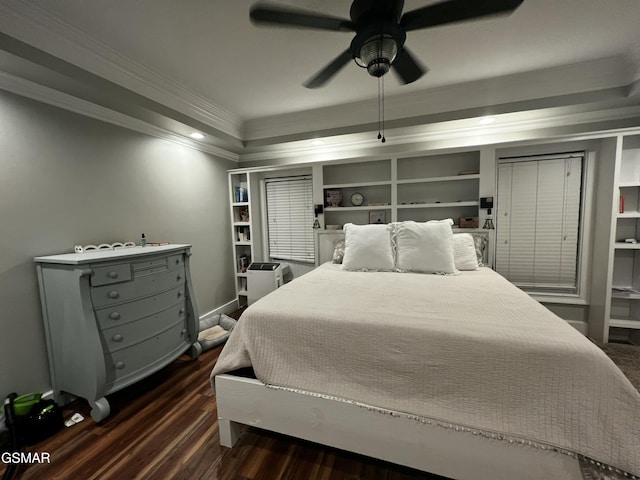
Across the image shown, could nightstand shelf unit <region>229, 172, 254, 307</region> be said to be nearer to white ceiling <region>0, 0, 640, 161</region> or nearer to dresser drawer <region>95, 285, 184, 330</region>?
white ceiling <region>0, 0, 640, 161</region>

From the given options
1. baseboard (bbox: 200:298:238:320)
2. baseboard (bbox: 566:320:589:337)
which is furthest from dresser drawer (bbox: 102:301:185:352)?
baseboard (bbox: 566:320:589:337)

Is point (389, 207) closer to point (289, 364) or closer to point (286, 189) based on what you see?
point (286, 189)

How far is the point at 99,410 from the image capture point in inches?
64.3

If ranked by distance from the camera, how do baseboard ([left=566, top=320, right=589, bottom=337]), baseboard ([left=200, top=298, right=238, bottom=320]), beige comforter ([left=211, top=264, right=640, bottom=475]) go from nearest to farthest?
beige comforter ([left=211, top=264, right=640, bottom=475]) → baseboard ([left=566, top=320, right=589, bottom=337]) → baseboard ([left=200, top=298, right=238, bottom=320])

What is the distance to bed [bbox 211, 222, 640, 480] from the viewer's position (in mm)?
974

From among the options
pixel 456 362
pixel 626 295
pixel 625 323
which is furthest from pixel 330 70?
pixel 625 323

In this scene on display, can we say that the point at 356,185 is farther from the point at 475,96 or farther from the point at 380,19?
the point at 380,19

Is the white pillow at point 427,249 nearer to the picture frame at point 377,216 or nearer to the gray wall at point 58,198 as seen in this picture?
the picture frame at point 377,216

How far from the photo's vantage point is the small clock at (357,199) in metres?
3.30

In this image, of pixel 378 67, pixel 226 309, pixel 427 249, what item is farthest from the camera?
pixel 226 309

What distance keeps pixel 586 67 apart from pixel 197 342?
4.13m

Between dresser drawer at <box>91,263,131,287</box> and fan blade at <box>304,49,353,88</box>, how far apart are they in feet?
5.81

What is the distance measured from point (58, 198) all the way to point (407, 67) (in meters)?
2.53

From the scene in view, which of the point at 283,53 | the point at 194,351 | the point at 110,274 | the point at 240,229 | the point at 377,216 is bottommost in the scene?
the point at 194,351
